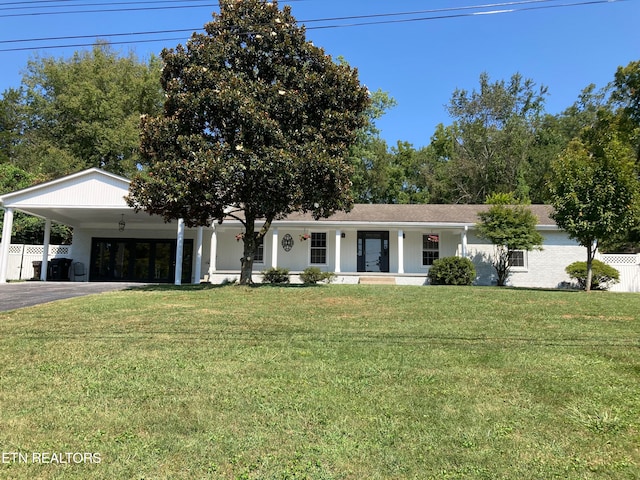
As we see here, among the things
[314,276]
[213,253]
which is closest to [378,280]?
[314,276]

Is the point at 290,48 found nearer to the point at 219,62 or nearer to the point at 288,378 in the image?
the point at 219,62

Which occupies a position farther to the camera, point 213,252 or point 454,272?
point 213,252

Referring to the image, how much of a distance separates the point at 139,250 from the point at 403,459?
21577mm

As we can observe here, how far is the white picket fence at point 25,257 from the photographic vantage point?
860 inches

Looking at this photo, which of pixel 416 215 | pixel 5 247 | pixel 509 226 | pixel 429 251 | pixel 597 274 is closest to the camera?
pixel 5 247

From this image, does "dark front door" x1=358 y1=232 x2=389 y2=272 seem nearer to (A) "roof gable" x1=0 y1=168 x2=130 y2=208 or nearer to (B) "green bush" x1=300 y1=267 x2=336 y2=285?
(B) "green bush" x1=300 y1=267 x2=336 y2=285

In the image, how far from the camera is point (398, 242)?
20844 millimetres

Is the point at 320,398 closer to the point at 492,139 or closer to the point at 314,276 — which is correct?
the point at 314,276

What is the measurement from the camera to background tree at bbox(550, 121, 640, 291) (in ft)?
43.4

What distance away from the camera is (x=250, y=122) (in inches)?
467

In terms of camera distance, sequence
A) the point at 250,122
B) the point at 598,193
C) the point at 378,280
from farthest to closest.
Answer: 1. the point at 378,280
2. the point at 598,193
3. the point at 250,122

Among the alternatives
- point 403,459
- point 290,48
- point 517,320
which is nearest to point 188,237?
point 290,48

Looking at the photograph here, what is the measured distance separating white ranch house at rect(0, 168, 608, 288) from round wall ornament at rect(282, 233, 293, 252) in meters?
0.05

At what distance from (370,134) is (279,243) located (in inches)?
697
